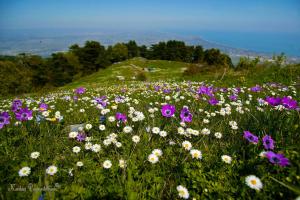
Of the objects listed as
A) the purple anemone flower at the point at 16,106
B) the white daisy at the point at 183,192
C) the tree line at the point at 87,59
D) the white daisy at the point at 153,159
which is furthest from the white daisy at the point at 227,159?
the tree line at the point at 87,59

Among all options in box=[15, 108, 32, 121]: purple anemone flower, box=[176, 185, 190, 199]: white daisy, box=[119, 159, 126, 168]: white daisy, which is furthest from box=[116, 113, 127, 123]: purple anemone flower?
box=[176, 185, 190, 199]: white daisy

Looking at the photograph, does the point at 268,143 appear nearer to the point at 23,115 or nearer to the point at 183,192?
the point at 183,192

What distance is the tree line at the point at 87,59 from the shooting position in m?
80.4

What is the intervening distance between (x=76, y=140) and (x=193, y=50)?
9625 centimetres

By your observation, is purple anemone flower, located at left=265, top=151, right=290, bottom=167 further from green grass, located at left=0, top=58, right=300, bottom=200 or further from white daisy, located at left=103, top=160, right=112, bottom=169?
white daisy, located at left=103, top=160, right=112, bottom=169

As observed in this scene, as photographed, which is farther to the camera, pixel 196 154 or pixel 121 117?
pixel 121 117

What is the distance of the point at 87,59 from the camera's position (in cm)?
9475

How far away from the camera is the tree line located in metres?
80.4

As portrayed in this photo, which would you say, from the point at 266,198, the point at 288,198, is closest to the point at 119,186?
the point at 266,198

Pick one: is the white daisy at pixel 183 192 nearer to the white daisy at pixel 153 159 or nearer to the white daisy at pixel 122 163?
the white daisy at pixel 153 159

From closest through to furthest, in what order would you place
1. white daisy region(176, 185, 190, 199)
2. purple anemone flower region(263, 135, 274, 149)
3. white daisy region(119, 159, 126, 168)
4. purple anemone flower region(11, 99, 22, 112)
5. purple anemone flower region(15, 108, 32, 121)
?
white daisy region(176, 185, 190, 199)
purple anemone flower region(263, 135, 274, 149)
white daisy region(119, 159, 126, 168)
purple anemone flower region(15, 108, 32, 121)
purple anemone flower region(11, 99, 22, 112)

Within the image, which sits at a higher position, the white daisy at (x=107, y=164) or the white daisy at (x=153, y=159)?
the white daisy at (x=153, y=159)

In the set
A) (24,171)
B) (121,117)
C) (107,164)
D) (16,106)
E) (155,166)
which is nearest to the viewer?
(24,171)

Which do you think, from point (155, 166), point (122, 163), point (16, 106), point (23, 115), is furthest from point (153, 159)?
point (16, 106)
